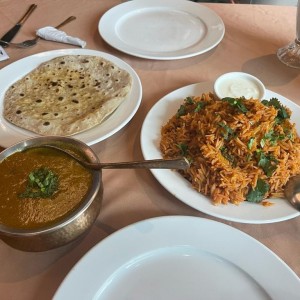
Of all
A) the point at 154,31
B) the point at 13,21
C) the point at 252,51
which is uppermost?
the point at 13,21

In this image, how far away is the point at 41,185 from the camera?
90cm

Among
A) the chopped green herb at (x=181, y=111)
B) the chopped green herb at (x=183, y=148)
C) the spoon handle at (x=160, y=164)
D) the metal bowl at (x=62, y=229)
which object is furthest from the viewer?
the chopped green herb at (x=181, y=111)

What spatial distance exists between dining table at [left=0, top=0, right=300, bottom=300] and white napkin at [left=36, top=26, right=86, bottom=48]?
31mm

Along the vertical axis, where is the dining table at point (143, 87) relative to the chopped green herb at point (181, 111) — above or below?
below

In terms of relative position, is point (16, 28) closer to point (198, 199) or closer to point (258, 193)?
point (198, 199)

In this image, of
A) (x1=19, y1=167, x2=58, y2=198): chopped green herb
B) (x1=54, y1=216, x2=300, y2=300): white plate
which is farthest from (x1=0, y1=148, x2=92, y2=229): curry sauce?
(x1=54, y1=216, x2=300, y2=300): white plate

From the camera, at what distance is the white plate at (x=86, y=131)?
124 cm

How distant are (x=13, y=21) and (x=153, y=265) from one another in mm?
1698

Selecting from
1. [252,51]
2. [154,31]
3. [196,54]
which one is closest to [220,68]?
[196,54]

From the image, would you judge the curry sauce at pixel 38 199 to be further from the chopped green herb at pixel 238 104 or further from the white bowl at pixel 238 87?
the white bowl at pixel 238 87

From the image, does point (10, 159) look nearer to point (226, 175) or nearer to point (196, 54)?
point (226, 175)

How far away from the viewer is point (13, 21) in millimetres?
1961

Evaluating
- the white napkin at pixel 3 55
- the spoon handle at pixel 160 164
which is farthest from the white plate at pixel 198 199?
the white napkin at pixel 3 55

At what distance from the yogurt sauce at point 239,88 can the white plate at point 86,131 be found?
36 cm
